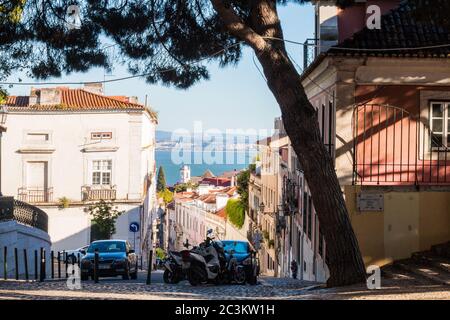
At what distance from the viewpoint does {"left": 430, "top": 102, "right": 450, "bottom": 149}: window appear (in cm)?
1773

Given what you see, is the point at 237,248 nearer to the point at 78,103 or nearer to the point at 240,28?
the point at 240,28

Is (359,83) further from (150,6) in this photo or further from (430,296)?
(430,296)

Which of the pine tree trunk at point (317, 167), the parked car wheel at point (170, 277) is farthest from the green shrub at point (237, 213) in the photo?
the pine tree trunk at point (317, 167)

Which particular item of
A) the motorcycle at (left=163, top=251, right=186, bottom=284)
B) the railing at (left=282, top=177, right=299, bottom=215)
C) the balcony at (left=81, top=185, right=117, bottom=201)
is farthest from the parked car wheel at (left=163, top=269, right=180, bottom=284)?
the balcony at (left=81, top=185, right=117, bottom=201)

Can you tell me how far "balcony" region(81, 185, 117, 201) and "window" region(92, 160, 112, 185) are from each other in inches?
17.3

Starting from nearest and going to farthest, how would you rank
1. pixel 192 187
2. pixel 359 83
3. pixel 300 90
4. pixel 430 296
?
pixel 430 296 → pixel 300 90 → pixel 359 83 → pixel 192 187

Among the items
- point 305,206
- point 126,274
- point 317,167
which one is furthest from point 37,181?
point 317,167

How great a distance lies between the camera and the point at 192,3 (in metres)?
16.3

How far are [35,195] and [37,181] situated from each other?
1.39 meters

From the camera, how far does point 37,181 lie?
45.1 metres

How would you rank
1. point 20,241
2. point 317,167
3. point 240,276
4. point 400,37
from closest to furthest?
point 317,167 → point 400,37 → point 240,276 → point 20,241

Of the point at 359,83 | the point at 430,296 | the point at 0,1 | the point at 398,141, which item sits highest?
the point at 0,1
